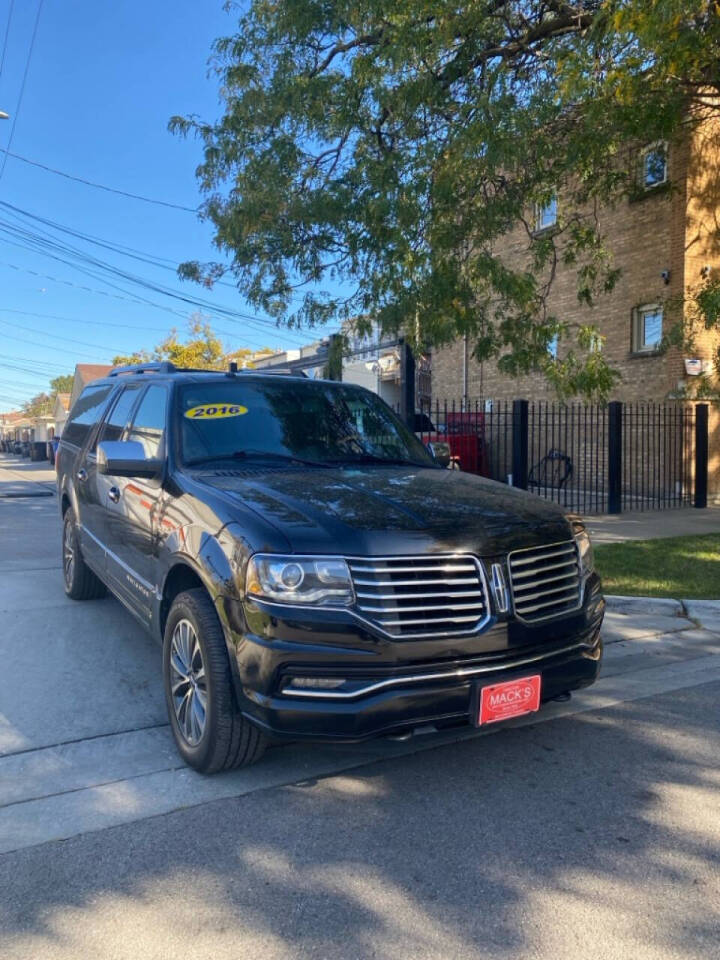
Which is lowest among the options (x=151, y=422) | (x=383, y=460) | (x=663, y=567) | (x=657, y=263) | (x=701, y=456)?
(x=663, y=567)

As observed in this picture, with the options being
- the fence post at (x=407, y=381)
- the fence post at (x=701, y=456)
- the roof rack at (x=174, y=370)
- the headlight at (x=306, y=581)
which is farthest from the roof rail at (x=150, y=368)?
the fence post at (x=701, y=456)

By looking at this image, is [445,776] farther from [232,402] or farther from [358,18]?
[358,18]

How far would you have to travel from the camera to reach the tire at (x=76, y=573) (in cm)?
650

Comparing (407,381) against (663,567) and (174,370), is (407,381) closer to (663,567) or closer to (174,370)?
(663,567)

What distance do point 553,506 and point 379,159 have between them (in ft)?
21.6

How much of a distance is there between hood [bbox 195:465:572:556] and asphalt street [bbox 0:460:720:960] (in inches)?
34.0

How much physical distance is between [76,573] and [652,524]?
28.4 feet

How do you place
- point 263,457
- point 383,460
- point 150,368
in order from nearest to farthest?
1. point 263,457
2. point 383,460
3. point 150,368

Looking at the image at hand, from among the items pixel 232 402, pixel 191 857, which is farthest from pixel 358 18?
pixel 191 857

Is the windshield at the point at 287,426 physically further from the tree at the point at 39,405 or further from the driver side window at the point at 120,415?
the tree at the point at 39,405

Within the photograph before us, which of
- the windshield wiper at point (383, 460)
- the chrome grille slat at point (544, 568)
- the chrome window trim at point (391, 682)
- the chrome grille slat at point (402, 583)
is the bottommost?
the chrome window trim at point (391, 682)

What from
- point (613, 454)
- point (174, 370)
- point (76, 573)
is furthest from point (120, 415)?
point (613, 454)

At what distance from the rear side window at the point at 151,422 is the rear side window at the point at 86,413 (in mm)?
1216

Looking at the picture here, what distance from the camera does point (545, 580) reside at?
3.55 m
